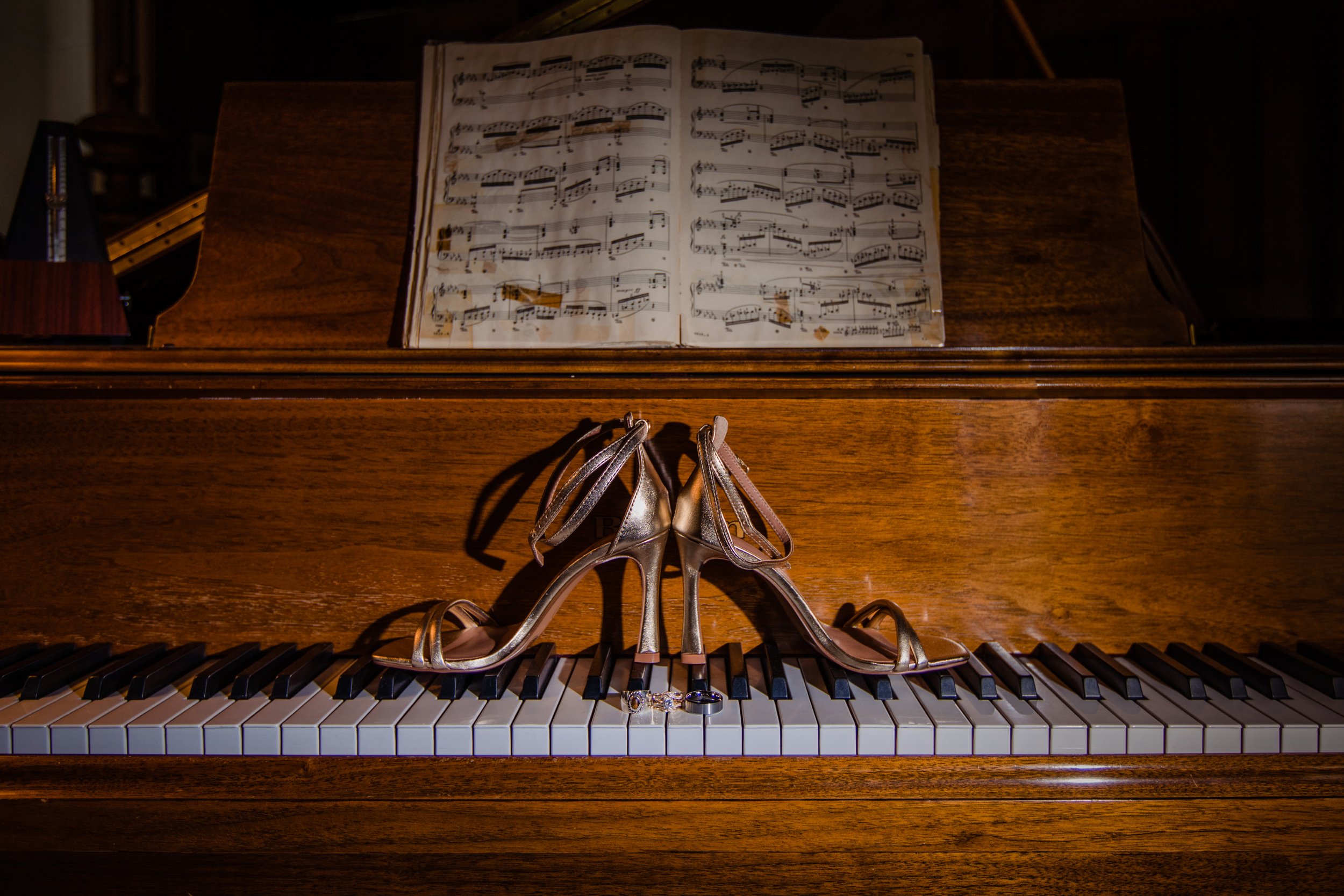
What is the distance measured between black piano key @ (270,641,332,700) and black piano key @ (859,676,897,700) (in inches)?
34.5

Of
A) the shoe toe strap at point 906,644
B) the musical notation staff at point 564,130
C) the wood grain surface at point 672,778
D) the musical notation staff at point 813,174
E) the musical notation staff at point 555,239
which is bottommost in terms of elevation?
the wood grain surface at point 672,778

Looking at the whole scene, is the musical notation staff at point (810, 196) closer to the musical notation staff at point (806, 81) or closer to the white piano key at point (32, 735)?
the musical notation staff at point (806, 81)

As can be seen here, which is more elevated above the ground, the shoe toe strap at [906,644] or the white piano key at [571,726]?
the shoe toe strap at [906,644]

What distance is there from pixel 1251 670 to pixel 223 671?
160cm

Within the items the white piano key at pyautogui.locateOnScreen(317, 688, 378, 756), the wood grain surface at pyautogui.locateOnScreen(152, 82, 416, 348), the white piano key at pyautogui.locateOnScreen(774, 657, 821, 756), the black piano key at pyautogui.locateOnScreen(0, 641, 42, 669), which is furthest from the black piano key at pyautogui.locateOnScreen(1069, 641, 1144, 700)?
the black piano key at pyautogui.locateOnScreen(0, 641, 42, 669)

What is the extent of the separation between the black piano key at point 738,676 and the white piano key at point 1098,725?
44 cm

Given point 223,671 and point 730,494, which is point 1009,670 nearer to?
point 730,494

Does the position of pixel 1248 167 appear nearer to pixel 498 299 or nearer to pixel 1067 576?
pixel 1067 576

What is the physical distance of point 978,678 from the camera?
113cm

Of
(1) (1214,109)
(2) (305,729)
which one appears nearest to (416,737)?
(2) (305,729)

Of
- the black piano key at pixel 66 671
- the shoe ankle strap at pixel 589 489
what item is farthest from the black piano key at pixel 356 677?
the black piano key at pixel 66 671

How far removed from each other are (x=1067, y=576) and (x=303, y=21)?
114 inches

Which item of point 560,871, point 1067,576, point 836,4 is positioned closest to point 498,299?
point 560,871

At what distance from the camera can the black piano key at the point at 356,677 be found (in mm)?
1126
